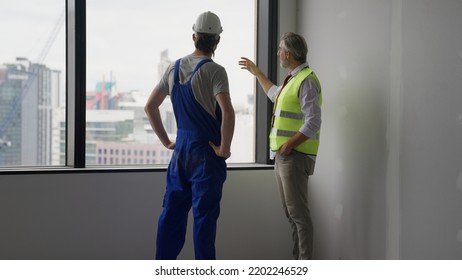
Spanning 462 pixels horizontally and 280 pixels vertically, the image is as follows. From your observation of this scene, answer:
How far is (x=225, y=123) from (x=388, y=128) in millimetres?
886

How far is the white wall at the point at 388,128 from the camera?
8.79 ft

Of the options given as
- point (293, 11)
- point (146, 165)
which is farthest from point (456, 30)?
point (146, 165)

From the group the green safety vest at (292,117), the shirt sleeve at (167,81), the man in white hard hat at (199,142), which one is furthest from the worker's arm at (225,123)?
the green safety vest at (292,117)

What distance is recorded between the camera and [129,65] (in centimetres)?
370

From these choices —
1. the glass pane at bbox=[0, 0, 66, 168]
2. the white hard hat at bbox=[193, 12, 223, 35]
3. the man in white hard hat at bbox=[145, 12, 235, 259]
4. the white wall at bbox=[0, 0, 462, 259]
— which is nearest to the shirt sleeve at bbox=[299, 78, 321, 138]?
the white wall at bbox=[0, 0, 462, 259]

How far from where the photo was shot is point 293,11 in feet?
13.4

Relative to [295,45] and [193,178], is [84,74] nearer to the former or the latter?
[193,178]

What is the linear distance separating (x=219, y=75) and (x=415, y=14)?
98cm

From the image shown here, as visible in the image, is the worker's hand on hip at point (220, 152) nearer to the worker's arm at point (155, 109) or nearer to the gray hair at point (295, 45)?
the worker's arm at point (155, 109)

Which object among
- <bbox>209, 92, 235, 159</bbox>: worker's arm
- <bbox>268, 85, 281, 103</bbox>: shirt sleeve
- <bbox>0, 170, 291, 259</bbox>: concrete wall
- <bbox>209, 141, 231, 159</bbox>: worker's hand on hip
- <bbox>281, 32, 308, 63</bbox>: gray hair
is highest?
<bbox>281, 32, 308, 63</bbox>: gray hair

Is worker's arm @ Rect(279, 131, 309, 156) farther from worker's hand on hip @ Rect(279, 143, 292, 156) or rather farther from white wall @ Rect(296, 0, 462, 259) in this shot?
white wall @ Rect(296, 0, 462, 259)

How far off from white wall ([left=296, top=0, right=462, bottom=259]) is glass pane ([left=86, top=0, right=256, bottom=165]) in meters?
0.86

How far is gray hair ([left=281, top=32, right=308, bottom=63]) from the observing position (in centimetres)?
323

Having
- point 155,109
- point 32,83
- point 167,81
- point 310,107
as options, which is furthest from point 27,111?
point 310,107
